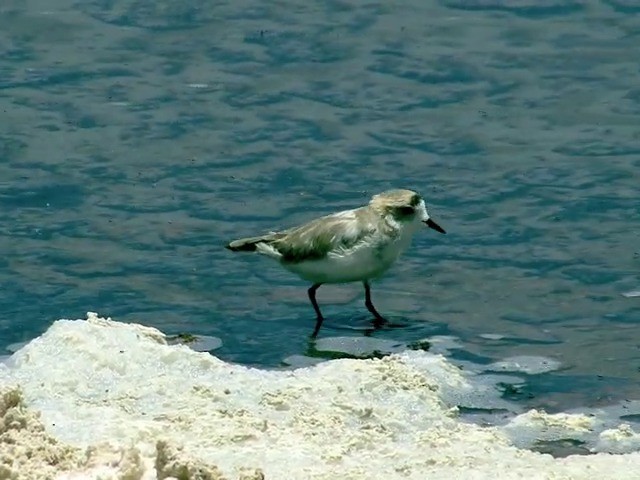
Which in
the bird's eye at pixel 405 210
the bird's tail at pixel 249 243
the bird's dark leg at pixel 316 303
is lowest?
the bird's dark leg at pixel 316 303

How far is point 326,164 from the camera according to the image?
1377cm

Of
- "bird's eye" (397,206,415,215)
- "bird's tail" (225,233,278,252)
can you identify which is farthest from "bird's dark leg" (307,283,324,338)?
"bird's eye" (397,206,415,215)

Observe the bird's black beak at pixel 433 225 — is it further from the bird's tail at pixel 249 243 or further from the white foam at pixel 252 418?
the white foam at pixel 252 418

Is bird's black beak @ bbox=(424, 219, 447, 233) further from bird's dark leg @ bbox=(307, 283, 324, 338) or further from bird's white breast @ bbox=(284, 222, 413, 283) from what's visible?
bird's dark leg @ bbox=(307, 283, 324, 338)

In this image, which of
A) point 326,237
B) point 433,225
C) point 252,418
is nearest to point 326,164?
point 433,225

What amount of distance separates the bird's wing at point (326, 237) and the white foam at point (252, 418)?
1.32m

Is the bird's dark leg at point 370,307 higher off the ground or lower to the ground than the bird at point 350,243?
lower

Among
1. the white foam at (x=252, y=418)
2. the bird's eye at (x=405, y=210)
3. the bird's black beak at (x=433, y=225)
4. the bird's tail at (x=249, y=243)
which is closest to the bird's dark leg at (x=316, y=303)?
the bird's tail at (x=249, y=243)

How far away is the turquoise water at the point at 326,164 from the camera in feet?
36.4

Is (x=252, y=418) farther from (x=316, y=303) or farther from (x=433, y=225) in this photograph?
(x=433, y=225)

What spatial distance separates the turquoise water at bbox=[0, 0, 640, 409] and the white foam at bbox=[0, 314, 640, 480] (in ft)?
2.93

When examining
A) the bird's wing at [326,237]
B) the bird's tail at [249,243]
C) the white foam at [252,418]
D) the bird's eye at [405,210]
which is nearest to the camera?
the white foam at [252,418]

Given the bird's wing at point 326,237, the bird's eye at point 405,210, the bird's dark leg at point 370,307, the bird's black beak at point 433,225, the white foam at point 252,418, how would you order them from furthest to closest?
1. the bird's black beak at point 433,225
2. the bird's eye at point 405,210
3. the bird's dark leg at point 370,307
4. the bird's wing at point 326,237
5. the white foam at point 252,418

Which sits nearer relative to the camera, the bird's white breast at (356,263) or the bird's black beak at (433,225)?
the bird's white breast at (356,263)
